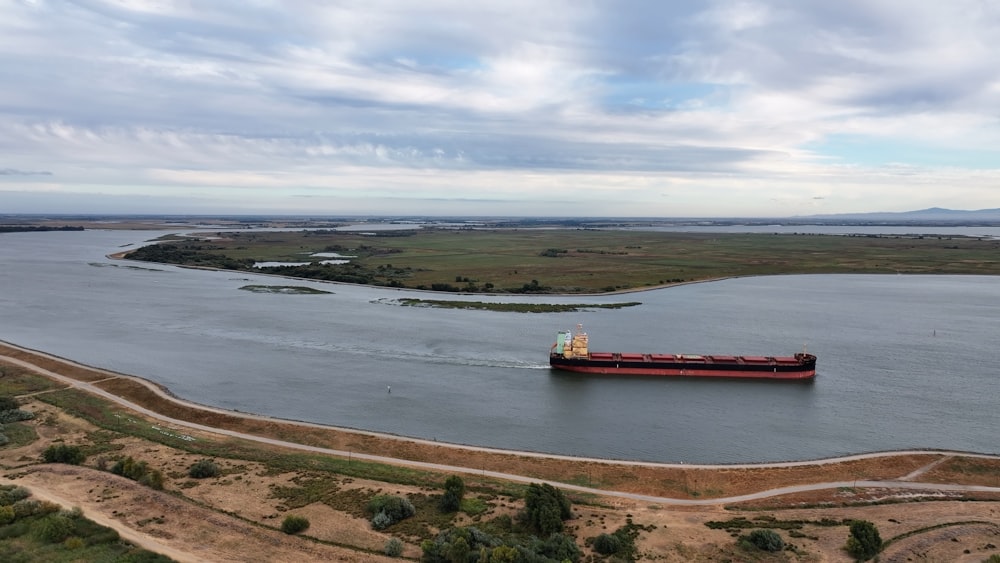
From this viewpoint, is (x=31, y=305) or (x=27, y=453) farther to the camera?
(x=31, y=305)

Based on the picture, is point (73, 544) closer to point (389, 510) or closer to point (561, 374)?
point (389, 510)

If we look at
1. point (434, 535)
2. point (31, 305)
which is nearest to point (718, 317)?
point (434, 535)

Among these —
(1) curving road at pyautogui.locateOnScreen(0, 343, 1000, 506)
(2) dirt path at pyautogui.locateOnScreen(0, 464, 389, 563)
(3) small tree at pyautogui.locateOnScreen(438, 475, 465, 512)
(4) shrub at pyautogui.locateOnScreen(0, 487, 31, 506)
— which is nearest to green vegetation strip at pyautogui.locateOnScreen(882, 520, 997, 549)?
(1) curving road at pyautogui.locateOnScreen(0, 343, 1000, 506)

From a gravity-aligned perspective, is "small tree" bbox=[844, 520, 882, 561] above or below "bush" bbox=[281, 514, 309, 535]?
above

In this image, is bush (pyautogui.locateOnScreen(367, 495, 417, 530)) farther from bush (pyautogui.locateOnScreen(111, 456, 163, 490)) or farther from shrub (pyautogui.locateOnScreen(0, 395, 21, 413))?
shrub (pyautogui.locateOnScreen(0, 395, 21, 413))

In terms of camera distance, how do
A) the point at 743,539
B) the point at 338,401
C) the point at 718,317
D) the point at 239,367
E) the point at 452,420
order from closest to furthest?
the point at 743,539 < the point at 452,420 < the point at 338,401 < the point at 239,367 < the point at 718,317

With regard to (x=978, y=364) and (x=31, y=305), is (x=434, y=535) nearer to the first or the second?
(x=978, y=364)
